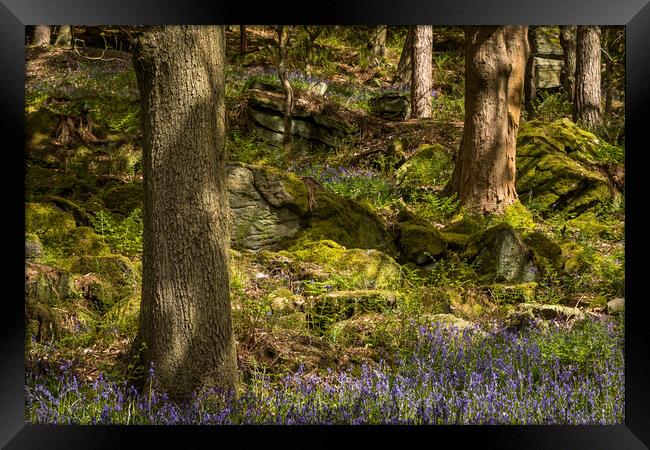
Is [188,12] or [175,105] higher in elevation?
[188,12]

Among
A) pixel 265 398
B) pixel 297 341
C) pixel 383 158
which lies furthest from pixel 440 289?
pixel 383 158

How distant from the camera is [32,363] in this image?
5.00 metres

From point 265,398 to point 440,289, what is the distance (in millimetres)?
3385

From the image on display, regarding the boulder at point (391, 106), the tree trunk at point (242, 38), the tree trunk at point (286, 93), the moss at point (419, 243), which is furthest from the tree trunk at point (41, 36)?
the moss at point (419, 243)

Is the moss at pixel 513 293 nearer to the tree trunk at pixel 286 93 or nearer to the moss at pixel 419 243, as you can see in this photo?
the moss at pixel 419 243

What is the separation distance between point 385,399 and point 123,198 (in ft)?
20.1

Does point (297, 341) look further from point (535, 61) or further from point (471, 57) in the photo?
point (535, 61)

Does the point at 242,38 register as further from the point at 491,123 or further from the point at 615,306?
the point at 615,306

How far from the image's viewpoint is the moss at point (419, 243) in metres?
8.58

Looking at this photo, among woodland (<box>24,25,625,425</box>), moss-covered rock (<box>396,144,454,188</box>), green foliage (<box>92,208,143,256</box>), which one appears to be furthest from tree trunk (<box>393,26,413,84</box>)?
green foliage (<box>92,208,143,256</box>)

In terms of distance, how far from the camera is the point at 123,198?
31.5 ft

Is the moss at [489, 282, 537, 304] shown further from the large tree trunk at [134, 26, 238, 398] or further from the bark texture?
the bark texture

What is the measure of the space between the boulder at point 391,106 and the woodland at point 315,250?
7 cm

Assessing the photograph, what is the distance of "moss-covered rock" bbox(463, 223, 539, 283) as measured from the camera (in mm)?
8156
